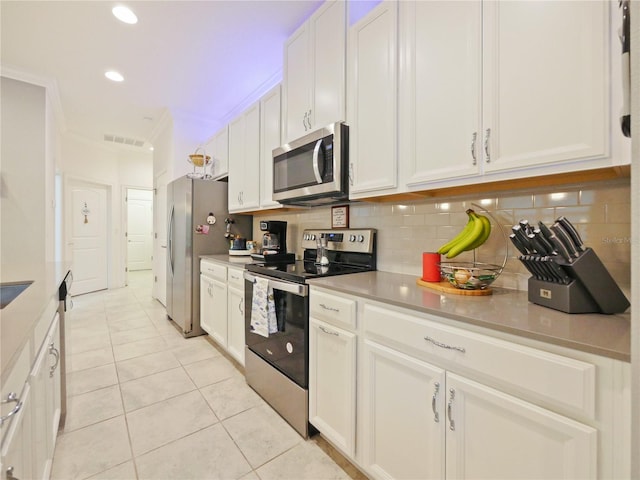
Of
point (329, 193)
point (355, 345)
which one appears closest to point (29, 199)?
point (329, 193)

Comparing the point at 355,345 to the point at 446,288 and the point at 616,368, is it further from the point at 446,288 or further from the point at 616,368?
the point at 616,368

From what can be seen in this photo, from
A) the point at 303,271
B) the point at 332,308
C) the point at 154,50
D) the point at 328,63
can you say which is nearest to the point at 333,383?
the point at 332,308

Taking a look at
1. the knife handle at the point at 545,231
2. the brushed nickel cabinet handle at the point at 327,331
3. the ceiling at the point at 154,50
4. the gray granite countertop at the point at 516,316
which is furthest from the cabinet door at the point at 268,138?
the knife handle at the point at 545,231

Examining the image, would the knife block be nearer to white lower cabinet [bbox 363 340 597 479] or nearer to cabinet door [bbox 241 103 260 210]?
white lower cabinet [bbox 363 340 597 479]

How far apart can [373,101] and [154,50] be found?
231 centimetres

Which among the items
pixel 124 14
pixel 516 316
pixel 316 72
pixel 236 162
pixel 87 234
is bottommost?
pixel 516 316

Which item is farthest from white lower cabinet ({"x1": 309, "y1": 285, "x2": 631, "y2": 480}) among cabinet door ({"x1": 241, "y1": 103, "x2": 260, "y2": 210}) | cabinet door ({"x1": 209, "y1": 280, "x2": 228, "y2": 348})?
cabinet door ({"x1": 241, "y1": 103, "x2": 260, "y2": 210})

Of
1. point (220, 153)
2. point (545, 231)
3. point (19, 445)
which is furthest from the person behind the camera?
point (220, 153)

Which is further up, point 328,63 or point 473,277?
point 328,63

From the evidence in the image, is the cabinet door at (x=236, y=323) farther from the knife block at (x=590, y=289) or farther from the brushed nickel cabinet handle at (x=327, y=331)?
the knife block at (x=590, y=289)

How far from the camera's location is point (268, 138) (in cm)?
251

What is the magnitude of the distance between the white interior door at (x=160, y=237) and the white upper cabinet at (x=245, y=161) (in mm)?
1677

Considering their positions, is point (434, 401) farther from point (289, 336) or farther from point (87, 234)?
point (87, 234)

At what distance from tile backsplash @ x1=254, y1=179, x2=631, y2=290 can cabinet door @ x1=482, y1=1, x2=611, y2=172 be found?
12.1 inches
